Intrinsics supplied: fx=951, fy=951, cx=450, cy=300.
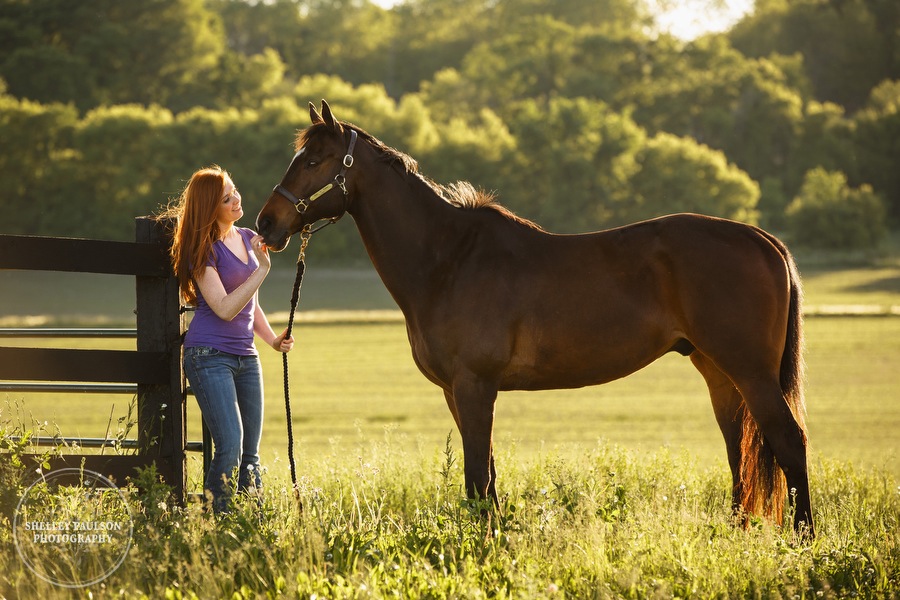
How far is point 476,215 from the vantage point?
5.52m

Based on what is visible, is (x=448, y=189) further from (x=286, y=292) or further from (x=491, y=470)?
(x=286, y=292)

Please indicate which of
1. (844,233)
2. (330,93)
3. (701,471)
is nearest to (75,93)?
(330,93)

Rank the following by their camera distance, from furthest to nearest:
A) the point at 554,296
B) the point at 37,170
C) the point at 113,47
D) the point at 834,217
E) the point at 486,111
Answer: the point at 113,47 < the point at 486,111 < the point at 834,217 < the point at 37,170 < the point at 554,296

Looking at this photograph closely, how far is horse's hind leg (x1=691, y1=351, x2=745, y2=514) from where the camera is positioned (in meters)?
5.63

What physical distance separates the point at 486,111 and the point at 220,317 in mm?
73074

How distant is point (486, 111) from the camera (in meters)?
76.5

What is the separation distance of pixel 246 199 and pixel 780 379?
192 feet

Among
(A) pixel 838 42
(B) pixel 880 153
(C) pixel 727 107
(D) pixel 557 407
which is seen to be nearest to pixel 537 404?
(D) pixel 557 407

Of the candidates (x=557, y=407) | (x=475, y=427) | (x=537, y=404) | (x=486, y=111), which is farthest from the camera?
(x=486, y=111)

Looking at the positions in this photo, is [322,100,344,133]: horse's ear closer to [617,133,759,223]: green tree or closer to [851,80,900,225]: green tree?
[617,133,759,223]: green tree

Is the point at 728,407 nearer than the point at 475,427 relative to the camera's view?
No

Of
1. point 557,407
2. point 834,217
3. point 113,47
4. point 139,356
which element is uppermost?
point 113,47

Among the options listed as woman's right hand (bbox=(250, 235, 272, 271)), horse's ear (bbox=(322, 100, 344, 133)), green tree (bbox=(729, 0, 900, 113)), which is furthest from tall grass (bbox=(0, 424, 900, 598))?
green tree (bbox=(729, 0, 900, 113))

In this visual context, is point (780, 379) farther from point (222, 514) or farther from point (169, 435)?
point (169, 435)
